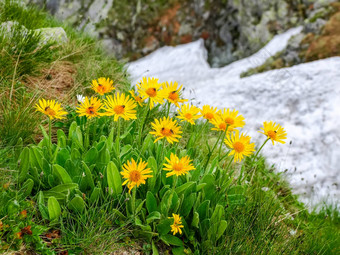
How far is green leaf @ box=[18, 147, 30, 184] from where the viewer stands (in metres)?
2.14

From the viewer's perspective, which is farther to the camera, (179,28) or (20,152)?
(179,28)

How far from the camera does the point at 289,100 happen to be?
15.6 ft

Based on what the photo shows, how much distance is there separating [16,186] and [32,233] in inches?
16.3

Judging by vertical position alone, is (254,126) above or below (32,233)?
below

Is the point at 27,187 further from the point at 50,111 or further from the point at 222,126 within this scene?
the point at 222,126

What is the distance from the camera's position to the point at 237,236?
218 cm

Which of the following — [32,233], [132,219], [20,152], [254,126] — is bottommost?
[254,126]

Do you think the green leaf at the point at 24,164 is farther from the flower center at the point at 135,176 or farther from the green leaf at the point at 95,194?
the flower center at the point at 135,176

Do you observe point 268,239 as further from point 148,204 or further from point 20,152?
point 20,152

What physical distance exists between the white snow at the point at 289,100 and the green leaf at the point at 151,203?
147 cm

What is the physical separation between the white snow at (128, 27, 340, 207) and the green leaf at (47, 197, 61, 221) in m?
2.01

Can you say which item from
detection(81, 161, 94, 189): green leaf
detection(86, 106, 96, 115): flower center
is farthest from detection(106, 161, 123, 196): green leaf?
detection(86, 106, 96, 115): flower center

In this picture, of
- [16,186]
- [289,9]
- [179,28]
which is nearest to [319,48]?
[289,9]

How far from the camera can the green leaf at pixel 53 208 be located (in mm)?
1921
